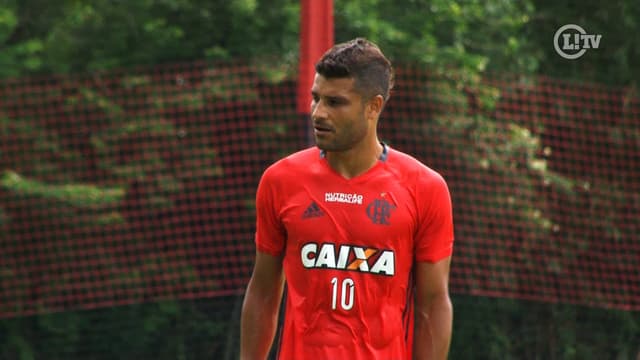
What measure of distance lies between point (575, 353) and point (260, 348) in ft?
18.3

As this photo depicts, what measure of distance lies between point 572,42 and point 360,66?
18.5 feet

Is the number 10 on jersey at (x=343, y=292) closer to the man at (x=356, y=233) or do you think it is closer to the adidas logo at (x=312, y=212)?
the man at (x=356, y=233)

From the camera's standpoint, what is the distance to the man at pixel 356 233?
343 cm

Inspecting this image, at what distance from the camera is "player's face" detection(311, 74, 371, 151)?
344 cm

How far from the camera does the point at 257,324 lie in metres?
3.70

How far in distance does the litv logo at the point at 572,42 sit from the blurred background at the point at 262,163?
20 millimetres

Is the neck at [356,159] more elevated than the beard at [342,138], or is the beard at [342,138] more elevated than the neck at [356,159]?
the beard at [342,138]

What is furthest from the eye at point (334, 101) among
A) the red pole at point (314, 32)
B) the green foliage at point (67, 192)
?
the green foliage at point (67, 192)

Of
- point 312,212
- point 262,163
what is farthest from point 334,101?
point 262,163

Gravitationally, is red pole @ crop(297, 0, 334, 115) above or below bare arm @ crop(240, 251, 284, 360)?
above

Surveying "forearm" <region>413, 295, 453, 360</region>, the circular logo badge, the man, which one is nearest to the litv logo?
the circular logo badge

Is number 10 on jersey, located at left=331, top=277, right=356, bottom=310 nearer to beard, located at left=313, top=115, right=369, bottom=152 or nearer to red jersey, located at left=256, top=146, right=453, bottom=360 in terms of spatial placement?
→ red jersey, located at left=256, top=146, right=453, bottom=360

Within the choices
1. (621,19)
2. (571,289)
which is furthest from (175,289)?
(621,19)

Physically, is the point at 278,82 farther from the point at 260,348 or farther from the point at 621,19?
the point at 260,348
